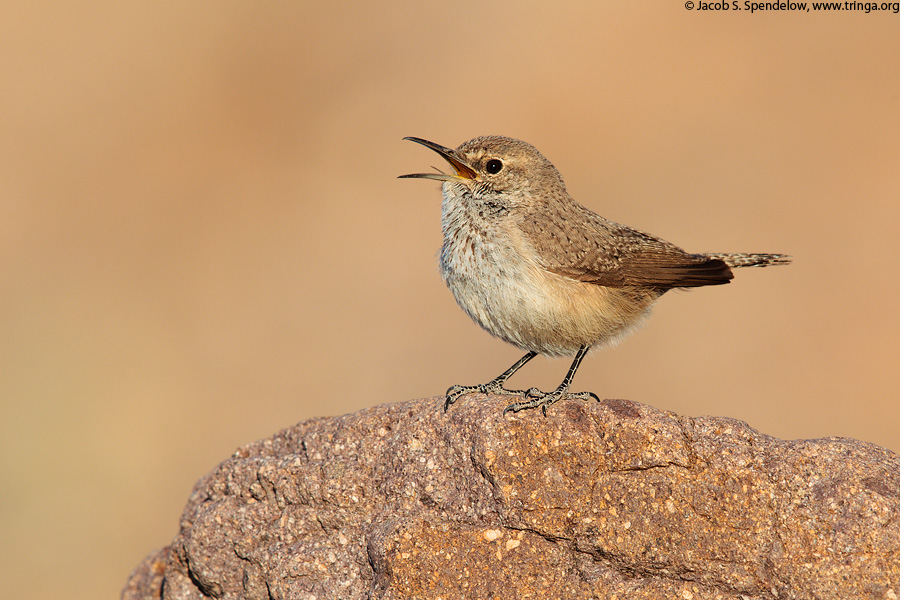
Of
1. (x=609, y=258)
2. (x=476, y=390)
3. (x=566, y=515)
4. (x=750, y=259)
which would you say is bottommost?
(x=566, y=515)

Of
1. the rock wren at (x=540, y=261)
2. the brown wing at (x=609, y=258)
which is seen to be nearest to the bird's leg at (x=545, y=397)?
the rock wren at (x=540, y=261)

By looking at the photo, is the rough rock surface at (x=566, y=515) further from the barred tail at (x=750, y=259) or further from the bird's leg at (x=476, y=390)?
the barred tail at (x=750, y=259)

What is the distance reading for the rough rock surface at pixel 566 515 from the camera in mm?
4262

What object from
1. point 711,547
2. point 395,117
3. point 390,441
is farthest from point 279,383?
point 711,547

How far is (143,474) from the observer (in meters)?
12.0

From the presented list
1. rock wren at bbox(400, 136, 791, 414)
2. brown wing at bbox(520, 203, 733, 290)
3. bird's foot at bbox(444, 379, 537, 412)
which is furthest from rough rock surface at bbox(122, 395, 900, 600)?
brown wing at bbox(520, 203, 733, 290)

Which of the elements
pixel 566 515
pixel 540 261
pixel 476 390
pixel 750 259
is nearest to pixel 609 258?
pixel 540 261

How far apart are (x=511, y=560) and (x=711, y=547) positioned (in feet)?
3.11

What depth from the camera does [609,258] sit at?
6.25 meters

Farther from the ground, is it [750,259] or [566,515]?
[750,259]

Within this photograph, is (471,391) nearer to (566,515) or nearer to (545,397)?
(545,397)

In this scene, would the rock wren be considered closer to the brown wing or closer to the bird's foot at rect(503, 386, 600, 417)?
the brown wing

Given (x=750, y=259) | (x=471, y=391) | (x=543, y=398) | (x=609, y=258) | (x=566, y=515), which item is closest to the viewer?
(x=566, y=515)

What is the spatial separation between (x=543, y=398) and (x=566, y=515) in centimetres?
75
